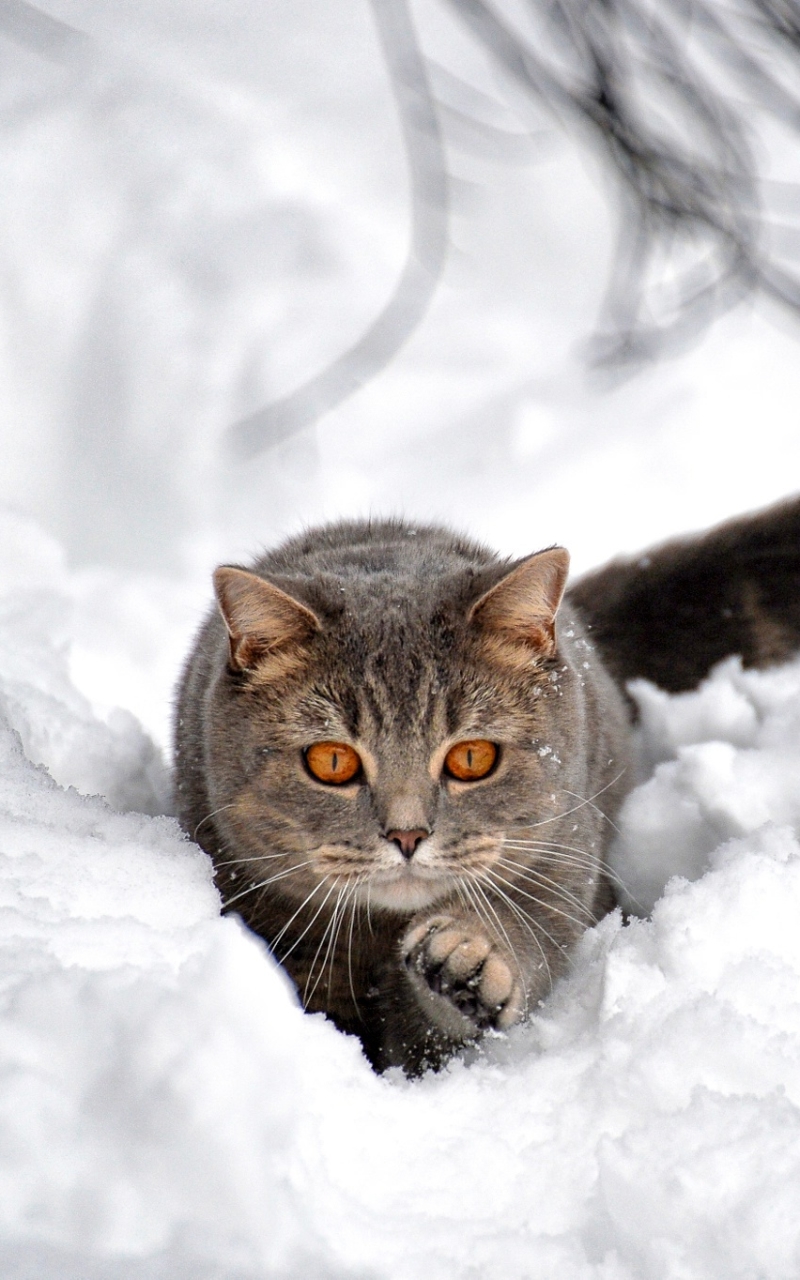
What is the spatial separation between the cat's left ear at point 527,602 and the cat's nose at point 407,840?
1.18ft

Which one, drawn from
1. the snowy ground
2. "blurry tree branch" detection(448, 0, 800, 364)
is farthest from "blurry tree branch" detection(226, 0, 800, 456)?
the snowy ground

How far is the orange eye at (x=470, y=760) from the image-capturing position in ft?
5.45

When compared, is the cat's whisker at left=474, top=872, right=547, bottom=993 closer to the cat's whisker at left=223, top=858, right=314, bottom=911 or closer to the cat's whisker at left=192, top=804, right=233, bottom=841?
the cat's whisker at left=223, top=858, right=314, bottom=911

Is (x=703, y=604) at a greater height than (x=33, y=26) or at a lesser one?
lesser

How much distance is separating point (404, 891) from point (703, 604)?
1.26m

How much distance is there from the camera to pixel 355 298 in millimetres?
3479

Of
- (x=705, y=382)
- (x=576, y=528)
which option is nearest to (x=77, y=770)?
(x=576, y=528)

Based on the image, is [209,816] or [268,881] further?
[209,816]

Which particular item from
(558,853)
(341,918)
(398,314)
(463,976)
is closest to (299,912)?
(341,918)

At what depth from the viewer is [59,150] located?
3346 millimetres

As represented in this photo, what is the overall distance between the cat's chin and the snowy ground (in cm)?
24

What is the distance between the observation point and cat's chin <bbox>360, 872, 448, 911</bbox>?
62.6 inches

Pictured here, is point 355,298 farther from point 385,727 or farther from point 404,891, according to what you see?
point 404,891

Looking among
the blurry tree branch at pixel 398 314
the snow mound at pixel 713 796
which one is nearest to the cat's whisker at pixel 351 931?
the snow mound at pixel 713 796
